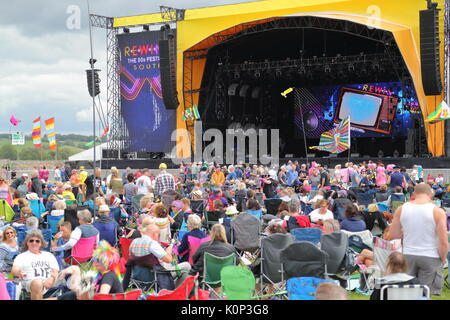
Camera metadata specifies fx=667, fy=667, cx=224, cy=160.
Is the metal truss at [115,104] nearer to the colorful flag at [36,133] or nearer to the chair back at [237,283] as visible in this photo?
the colorful flag at [36,133]

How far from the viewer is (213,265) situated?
6570 mm

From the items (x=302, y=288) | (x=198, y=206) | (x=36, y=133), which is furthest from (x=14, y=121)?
(x=302, y=288)

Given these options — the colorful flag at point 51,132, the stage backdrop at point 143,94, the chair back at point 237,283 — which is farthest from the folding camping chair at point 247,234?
the stage backdrop at point 143,94

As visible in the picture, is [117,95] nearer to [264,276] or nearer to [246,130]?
[246,130]

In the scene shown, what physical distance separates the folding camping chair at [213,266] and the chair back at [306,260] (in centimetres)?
60

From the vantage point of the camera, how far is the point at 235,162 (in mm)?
29016

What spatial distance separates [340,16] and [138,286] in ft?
61.1

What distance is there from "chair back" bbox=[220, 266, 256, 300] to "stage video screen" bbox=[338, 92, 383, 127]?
2472 cm

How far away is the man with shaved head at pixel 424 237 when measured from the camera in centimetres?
544

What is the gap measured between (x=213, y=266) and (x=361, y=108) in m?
24.6

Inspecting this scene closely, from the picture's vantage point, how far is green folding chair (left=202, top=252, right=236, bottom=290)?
6.54 meters

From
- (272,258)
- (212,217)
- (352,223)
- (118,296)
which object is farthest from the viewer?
(212,217)

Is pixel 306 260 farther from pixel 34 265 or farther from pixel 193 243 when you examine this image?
pixel 34 265
